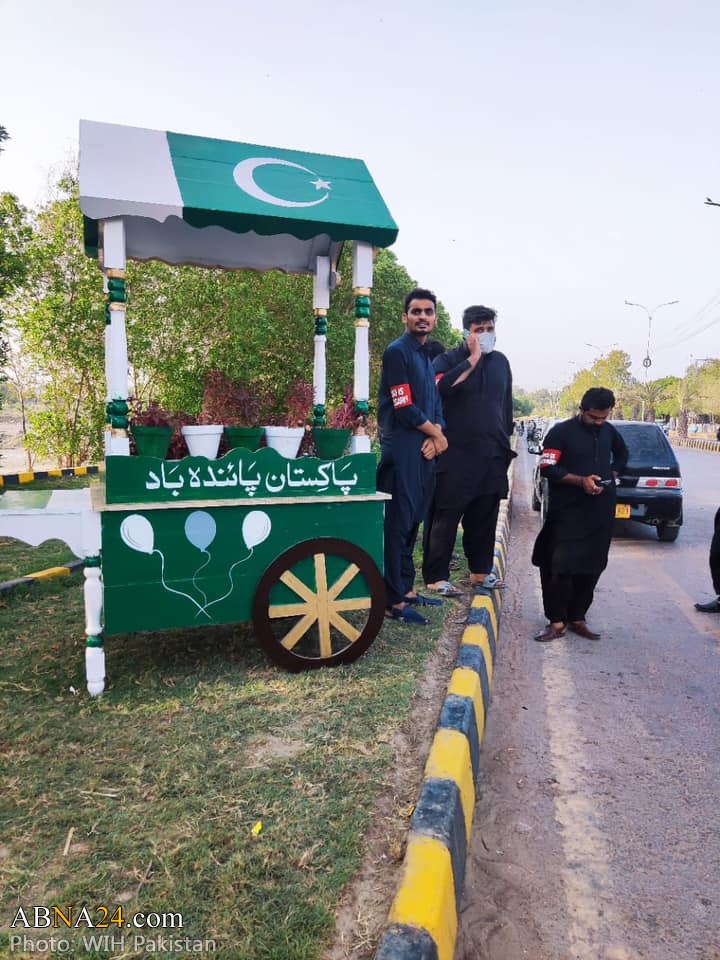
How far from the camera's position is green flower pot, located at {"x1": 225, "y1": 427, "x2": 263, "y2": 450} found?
3395mm

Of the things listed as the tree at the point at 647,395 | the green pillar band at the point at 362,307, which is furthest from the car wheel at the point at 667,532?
the tree at the point at 647,395

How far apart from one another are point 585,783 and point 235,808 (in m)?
1.45

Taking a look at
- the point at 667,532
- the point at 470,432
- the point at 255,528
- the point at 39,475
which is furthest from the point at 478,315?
the point at 39,475

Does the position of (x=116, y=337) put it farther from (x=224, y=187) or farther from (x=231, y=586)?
(x=231, y=586)

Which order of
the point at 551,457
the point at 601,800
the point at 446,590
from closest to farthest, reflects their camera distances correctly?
1. the point at 601,800
2. the point at 551,457
3. the point at 446,590

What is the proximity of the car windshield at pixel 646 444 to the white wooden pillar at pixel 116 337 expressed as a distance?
616 cm

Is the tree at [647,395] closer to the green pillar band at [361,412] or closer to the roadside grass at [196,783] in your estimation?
the green pillar band at [361,412]

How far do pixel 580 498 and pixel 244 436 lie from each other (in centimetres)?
229

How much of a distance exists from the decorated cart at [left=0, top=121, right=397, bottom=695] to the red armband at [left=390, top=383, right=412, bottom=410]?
0.32 meters

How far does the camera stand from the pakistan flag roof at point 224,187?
3.03 metres

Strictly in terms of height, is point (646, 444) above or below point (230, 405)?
below

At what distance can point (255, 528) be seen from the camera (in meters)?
3.28

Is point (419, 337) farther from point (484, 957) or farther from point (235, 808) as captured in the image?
point (484, 957)

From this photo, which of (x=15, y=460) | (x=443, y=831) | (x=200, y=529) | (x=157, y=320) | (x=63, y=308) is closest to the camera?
(x=443, y=831)
